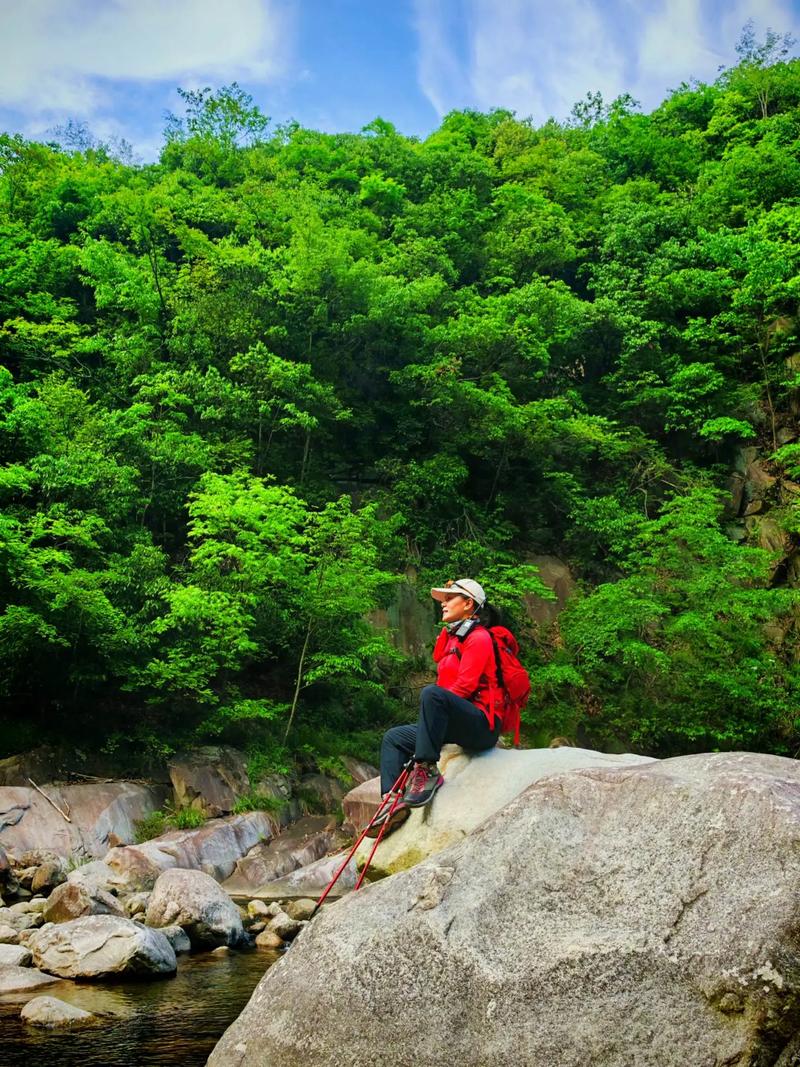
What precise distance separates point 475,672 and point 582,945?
2.43 metres

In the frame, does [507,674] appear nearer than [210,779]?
Yes

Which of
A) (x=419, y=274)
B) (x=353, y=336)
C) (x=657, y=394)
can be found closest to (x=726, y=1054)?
(x=353, y=336)

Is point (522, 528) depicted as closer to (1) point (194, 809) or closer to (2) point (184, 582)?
(2) point (184, 582)

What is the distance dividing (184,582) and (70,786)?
447 centimetres

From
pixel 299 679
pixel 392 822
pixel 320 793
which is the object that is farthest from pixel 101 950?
pixel 299 679

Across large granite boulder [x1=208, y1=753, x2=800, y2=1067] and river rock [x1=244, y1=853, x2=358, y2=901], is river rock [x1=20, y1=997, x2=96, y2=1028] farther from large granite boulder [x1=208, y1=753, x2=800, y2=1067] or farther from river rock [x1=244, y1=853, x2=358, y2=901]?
river rock [x1=244, y1=853, x2=358, y2=901]

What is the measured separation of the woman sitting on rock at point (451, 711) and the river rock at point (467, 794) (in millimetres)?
95

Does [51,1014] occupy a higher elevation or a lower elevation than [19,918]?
higher

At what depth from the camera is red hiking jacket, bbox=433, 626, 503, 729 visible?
6.16m

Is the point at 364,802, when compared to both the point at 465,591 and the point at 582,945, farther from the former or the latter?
the point at 582,945

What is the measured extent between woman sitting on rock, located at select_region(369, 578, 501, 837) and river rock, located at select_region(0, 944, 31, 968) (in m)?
3.54

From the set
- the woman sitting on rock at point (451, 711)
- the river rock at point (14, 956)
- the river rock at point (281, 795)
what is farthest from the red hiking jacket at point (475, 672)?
the river rock at point (281, 795)

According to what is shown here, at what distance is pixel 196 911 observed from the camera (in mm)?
8898

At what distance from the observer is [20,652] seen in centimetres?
1416
